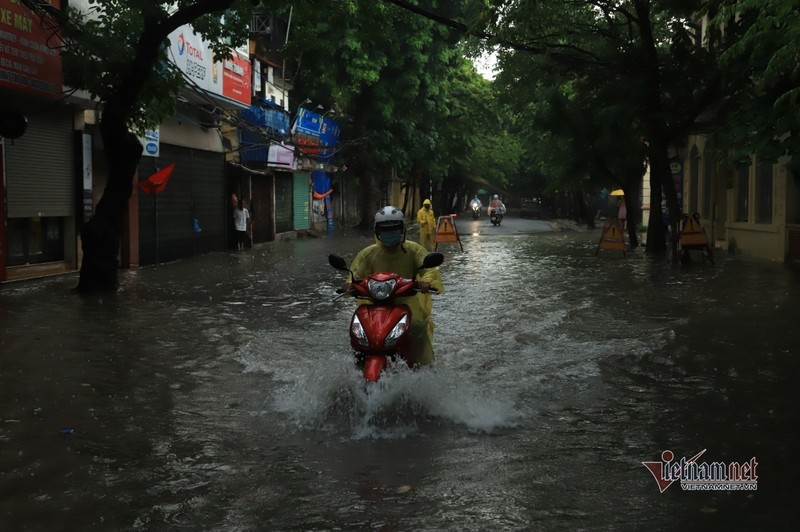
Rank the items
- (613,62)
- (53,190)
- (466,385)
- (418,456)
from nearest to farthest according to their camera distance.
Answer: (418,456)
(466,385)
(53,190)
(613,62)

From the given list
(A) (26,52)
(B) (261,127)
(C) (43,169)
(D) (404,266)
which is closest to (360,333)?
(D) (404,266)

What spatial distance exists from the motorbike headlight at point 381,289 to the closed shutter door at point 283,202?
1121 inches

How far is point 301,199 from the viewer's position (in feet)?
127

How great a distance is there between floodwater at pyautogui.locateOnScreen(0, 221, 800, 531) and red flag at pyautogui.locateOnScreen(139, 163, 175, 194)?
7807 mm

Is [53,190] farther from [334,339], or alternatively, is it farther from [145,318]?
[334,339]

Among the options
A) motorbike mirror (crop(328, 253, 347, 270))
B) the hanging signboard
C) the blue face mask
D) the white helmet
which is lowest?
motorbike mirror (crop(328, 253, 347, 270))

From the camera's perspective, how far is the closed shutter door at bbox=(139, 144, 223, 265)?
20844mm

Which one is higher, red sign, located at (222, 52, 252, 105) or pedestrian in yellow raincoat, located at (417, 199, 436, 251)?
red sign, located at (222, 52, 252, 105)

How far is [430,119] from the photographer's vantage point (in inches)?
1658

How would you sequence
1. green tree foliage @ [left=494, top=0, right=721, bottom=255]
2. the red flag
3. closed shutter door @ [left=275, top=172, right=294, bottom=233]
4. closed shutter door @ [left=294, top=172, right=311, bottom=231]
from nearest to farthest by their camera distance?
green tree foliage @ [left=494, top=0, right=721, bottom=255], the red flag, closed shutter door @ [left=275, top=172, right=294, bottom=233], closed shutter door @ [left=294, top=172, right=311, bottom=231]

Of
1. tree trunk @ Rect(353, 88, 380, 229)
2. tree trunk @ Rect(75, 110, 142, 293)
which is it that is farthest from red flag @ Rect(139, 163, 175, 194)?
tree trunk @ Rect(353, 88, 380, 229)

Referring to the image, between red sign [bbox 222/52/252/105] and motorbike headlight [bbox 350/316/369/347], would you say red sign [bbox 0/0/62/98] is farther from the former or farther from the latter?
motorbike headlight [bbox 350/316/369/347]

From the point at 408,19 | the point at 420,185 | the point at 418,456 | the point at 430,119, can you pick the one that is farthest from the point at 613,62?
the point at 420,185

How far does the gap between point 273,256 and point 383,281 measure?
60.8ft
